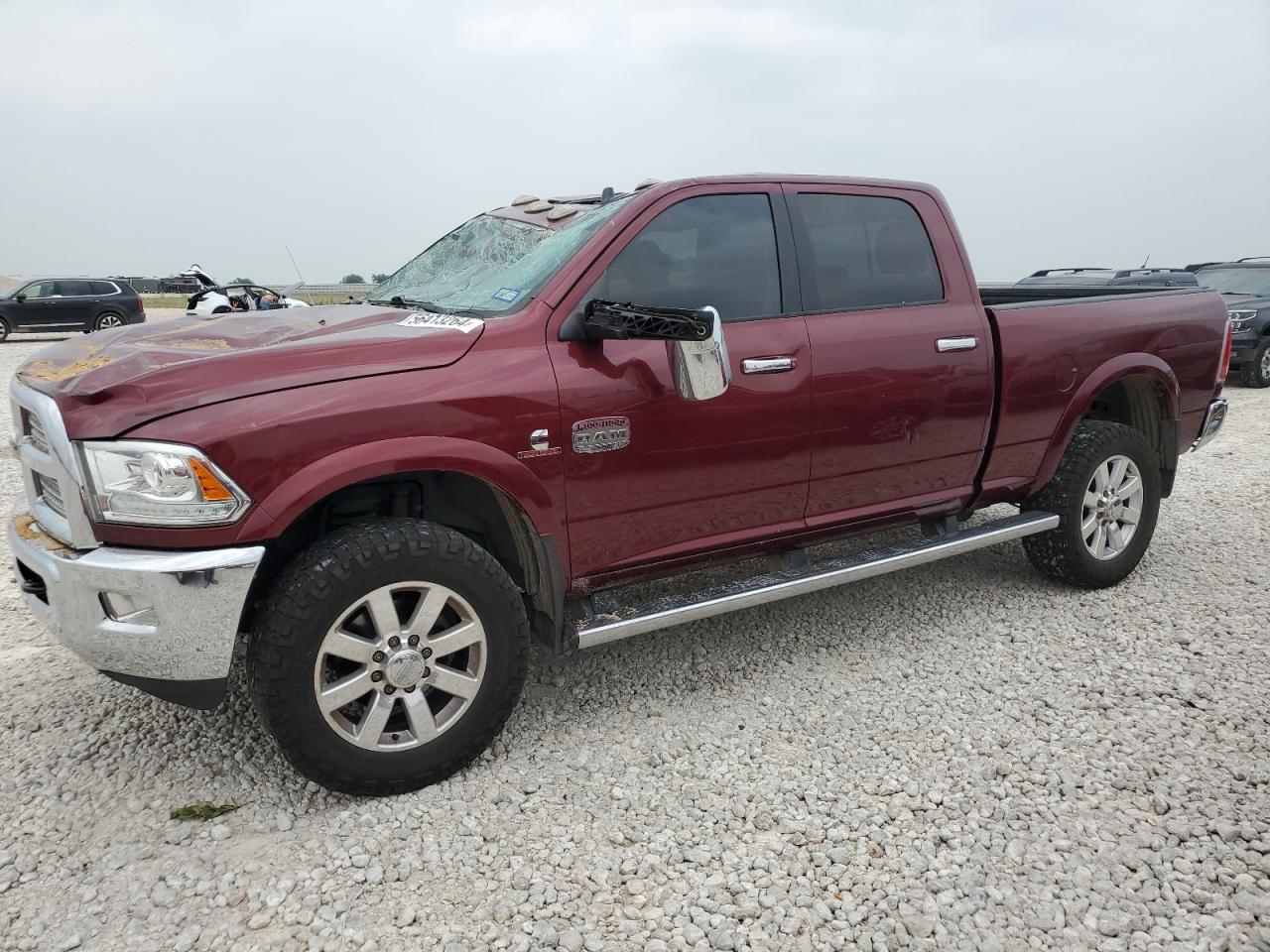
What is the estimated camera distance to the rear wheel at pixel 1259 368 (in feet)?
39.4

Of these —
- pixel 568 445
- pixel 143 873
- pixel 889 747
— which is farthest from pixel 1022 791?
pixel 143 873

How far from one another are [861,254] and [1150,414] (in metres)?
2.14

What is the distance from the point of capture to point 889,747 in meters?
3.11

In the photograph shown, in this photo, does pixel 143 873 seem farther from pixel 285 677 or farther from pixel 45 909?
pixel 285 677

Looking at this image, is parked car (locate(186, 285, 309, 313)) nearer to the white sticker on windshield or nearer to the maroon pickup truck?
the white sticker on windshield

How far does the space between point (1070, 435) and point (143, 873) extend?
413 centimetres

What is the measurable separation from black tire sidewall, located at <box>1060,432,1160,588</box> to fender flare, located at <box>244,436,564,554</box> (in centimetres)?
272

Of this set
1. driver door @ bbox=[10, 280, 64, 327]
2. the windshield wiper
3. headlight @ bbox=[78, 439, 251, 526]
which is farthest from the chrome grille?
driver door @ bbox=[10, 280, 64, 327]

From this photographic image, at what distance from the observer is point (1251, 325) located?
11.9m

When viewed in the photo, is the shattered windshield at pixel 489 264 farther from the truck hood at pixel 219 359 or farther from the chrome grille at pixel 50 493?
the chrome grille at pixel 50 493

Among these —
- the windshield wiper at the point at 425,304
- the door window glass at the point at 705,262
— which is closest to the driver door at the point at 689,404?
the door window glass at the point at 705,262

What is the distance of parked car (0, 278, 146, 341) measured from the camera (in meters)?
21.1

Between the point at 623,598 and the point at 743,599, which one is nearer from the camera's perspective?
the point at 743,599

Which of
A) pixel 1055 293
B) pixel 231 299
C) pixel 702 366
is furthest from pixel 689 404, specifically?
pixel 231 299
